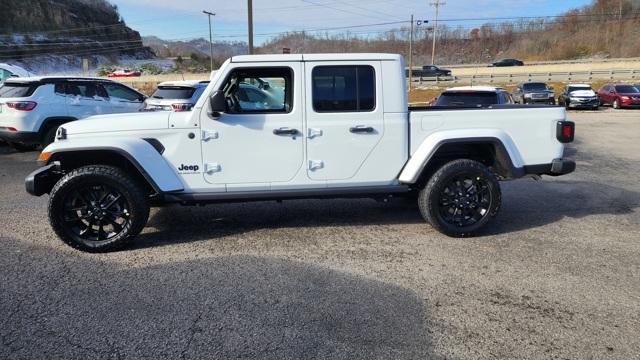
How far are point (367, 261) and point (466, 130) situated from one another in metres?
1.79

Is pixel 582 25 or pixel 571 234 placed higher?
pixel 582 25

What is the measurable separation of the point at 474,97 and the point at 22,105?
9518mm

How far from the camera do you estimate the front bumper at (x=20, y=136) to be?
1048cm

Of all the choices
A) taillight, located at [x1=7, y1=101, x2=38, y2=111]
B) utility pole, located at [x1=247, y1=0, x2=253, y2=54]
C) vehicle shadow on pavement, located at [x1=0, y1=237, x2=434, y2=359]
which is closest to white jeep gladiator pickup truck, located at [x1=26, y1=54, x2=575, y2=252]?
vehicle shadow on pavement, located at [x1=0, y1=237, x2=434, y2=359]

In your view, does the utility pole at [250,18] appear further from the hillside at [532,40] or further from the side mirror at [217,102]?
the hillside at [532,40]

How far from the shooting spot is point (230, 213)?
6.40 meters

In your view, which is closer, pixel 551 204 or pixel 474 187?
pixel 474 187

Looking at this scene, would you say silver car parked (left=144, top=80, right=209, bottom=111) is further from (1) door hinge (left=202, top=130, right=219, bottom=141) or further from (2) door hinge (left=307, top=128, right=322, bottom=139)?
(2) door hinge (left=307, top=128, right=322, bottom=139)

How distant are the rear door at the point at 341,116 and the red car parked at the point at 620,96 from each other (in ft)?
86.5

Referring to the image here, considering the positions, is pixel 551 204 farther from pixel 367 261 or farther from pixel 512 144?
pixel 367 261

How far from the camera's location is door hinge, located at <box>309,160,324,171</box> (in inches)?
205

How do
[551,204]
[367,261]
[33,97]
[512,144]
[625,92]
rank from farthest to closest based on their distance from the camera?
1. [625,92]
2. [33,97]
3. [551,204]
4. [512,144]
5. [367,261]

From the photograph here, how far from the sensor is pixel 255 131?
16.8ft

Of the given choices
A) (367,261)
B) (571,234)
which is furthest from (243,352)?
(571,234)
